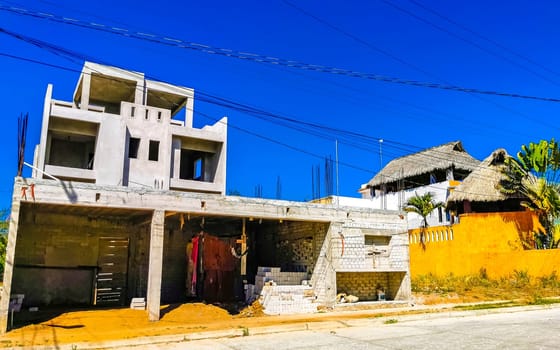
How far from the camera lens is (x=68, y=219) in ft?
61.0

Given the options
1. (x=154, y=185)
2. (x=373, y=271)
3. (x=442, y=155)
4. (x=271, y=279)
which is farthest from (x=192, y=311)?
(x=442, y=155)

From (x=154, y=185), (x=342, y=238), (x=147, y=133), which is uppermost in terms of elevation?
(x=147, y=133)

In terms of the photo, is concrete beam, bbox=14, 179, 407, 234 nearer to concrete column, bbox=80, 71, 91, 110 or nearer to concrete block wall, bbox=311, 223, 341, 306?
concrete block wall, bbox=311, 223, 341, 306

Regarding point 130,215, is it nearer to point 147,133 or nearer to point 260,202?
point 260,202

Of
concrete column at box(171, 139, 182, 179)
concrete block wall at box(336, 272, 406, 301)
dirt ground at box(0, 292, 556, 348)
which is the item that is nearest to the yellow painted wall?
concrete block wall at box(336, 272, 406, 301)

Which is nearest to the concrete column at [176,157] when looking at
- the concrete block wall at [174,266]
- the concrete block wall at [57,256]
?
the concrete block wall at [174,266]

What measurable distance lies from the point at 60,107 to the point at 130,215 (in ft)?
37.7

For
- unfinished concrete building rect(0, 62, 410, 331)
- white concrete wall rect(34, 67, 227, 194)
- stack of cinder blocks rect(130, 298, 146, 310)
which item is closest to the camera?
unfinished concrete building rect(0, 62, 410, 331)

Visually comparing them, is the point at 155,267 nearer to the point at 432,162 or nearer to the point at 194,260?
the point at 194,260

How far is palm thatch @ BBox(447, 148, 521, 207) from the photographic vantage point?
27516 mm

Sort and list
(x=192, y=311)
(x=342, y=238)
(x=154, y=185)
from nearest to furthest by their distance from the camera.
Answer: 1. (x=192, y=311)
2. (x=342, y=238)
3. (x=154, y=185)

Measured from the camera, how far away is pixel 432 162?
115ft

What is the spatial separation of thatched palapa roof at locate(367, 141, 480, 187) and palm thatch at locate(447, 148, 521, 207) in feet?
14.8

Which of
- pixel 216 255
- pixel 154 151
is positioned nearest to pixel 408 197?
pixel 154 151
